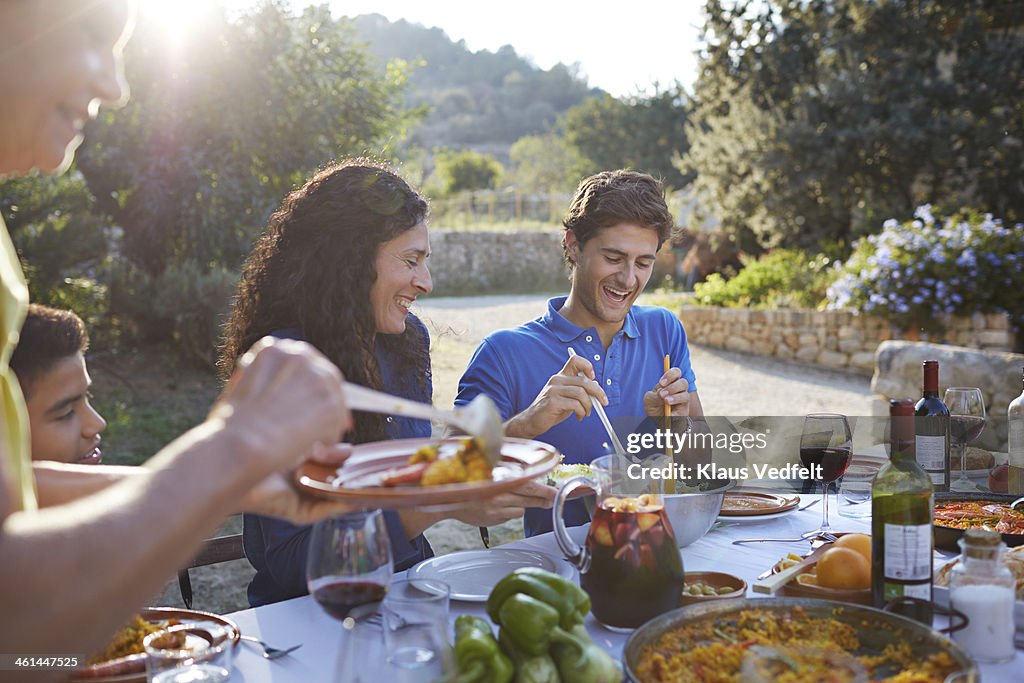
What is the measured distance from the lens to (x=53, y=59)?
91 cm

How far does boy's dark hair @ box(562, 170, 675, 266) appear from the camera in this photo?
10.0ft

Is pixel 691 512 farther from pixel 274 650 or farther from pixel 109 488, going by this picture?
pixel 109 488

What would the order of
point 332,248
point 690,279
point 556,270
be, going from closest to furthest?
point 332,248 → point 690,279 → point 556,270

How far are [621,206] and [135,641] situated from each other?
210 cm

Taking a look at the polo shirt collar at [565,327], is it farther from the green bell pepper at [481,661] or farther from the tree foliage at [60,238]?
the tree foliage at [60,238]

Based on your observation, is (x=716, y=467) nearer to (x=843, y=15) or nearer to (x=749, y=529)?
(x=749, y=529)

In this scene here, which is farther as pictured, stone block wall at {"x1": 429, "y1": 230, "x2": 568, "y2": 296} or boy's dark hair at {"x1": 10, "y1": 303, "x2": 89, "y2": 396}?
stone block wall at {"x1": 429, "y1": 230, "x2": 568, "y2": 296}

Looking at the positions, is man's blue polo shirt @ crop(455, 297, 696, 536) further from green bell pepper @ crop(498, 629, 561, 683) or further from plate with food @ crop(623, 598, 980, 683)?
green bell pepper @ crop(498, 629, 561, 683)

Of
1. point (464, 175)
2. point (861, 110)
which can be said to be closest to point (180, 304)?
point (861, 110)

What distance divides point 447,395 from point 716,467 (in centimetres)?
743

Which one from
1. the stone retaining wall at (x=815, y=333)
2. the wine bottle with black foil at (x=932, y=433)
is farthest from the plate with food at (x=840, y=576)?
the stone retaining wall at (x=815, y=333)

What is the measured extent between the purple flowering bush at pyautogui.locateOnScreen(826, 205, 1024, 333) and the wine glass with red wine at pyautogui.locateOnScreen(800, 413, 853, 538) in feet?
27.0

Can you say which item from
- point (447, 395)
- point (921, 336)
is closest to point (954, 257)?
point (921, 336)

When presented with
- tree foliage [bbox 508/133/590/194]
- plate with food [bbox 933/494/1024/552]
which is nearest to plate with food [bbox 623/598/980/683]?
plate with food [bbox 933/494/1024/552]
